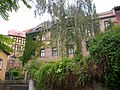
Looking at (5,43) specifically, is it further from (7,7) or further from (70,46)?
(70,46)

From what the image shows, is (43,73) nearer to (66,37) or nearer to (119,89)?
(119,89)

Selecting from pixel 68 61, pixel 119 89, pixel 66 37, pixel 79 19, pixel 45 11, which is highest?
pixel 45 11

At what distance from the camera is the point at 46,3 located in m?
15.3

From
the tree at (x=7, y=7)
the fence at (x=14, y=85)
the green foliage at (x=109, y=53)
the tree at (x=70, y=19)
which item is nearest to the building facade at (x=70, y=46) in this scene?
the tree at (x=70, y=19)

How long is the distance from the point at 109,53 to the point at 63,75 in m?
1.76

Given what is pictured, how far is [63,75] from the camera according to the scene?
6395 mm

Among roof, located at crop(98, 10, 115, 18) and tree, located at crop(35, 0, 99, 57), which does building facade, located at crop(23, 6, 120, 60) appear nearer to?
roof, located at crop(98, 10, 115, 18)

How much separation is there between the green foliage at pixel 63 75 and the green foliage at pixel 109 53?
1.83 feet

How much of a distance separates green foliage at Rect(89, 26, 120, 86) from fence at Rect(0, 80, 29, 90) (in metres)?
3.38

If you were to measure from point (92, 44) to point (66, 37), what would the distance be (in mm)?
8531

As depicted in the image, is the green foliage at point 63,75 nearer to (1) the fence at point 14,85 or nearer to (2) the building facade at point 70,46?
(1) the fence at point 14,85

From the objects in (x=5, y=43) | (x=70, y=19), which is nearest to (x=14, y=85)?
(x=5, y=43)

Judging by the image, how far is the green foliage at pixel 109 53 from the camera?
562 centimetres

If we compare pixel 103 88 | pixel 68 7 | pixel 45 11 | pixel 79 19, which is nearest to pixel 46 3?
pixel 45 11
